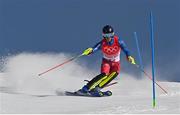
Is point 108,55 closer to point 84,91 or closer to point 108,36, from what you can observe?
point 108,36

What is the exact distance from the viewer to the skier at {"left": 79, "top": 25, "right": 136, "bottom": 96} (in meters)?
7.73

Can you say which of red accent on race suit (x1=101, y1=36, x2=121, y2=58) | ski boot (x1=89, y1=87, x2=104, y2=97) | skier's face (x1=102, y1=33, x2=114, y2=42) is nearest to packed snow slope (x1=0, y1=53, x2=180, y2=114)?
ski boot (x1=89, y1=87, x2=104, y2=97)

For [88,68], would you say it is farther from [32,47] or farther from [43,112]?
[43,112]

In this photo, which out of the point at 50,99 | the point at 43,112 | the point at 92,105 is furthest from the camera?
the point at 50,99

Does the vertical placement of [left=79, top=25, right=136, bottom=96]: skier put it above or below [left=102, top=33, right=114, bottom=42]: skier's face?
below

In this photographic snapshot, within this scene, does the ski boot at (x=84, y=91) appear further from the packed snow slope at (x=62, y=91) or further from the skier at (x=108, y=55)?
the packed snow slope at (x=62, y=91)

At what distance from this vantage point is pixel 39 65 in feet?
35.1

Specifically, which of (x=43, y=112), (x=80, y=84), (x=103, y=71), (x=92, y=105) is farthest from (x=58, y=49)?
(x=43, y=112)

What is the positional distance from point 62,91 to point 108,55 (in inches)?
37.4

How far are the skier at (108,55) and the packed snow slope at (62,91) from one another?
33cm

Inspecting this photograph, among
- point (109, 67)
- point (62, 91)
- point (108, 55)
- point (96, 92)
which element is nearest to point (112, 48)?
point (108, 55)

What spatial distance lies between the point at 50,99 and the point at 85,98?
0.60m

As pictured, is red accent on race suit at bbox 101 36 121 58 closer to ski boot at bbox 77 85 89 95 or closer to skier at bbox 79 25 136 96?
skier at bbox 79 25 136 96

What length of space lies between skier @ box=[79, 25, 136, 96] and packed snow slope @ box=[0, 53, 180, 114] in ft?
1.08
